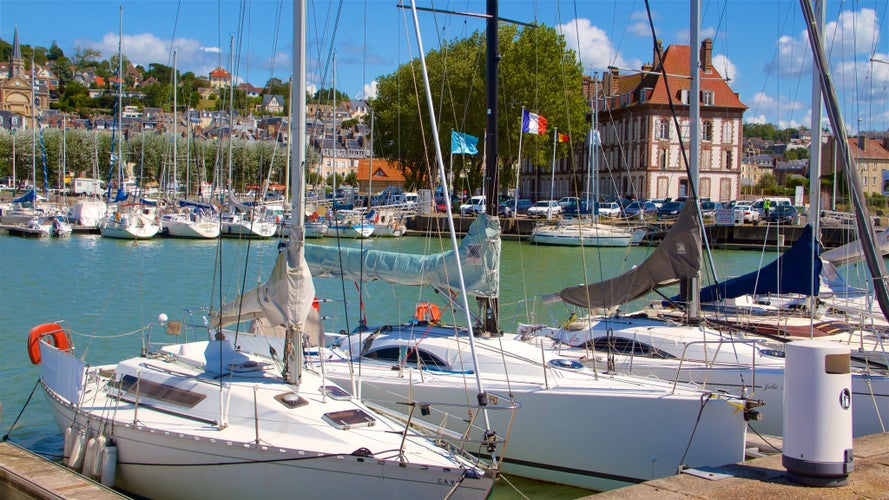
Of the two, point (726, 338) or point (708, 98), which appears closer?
point (726, 338)

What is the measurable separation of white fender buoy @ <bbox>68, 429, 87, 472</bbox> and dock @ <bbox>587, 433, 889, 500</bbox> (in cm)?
758

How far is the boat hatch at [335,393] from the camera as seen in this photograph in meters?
11.0

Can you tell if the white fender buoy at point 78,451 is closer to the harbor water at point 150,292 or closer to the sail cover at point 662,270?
the harbor water at point 150,292

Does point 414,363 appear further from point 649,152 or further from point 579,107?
point 649,152

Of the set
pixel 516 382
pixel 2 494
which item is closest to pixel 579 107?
pixel 516 382

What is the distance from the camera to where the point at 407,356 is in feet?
45.5

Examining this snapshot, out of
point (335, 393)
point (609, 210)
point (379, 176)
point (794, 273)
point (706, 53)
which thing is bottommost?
point (335, 393)

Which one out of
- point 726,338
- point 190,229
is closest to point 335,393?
point 726,338

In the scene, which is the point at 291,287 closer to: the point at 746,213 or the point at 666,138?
the point at 746,213

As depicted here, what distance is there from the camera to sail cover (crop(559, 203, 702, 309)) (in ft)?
51.8

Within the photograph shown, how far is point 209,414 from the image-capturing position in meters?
10.8

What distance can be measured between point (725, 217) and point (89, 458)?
170 feet

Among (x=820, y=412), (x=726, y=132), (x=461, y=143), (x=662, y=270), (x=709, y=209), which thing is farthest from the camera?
(x=726, y=132)

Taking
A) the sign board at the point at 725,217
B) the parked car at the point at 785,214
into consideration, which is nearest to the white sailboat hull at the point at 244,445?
the sign board at the point at 725,217
